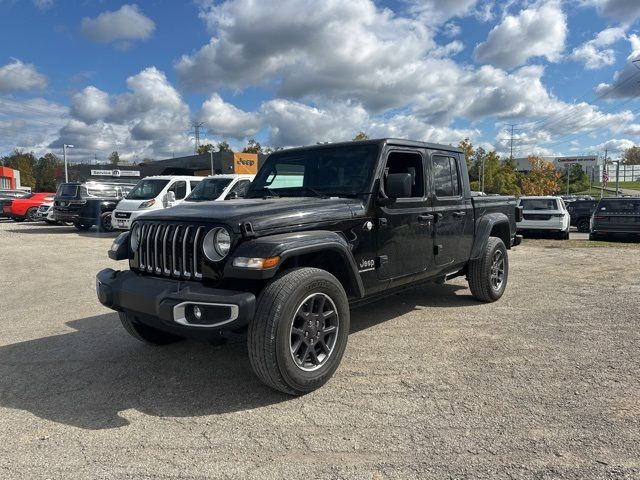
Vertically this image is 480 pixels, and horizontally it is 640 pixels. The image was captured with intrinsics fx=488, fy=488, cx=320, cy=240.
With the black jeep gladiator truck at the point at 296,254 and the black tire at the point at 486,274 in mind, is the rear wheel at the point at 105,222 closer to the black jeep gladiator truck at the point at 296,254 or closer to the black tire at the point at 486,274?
the black jeep gladiator truck at the point at 296,254

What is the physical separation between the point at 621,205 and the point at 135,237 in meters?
14.9

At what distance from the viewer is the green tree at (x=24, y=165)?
299ft

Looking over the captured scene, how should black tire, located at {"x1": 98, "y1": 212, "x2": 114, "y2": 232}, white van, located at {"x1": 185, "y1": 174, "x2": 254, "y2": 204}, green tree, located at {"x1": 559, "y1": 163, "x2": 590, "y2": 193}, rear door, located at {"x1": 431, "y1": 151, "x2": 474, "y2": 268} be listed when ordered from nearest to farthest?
rear door, located at {"x1": 431, "y1": 151, "x2": 474, "y2": 268}
white van, located at {"x1": 185, "y1": 174, "x2": 254, "y2": 204}
black tire, located at {"x1": 98, "y1": 212, "x2": 114, "y2": 232}
green tree, located at {"x1": 559, "y1": 163, "x2": 590, "y2": 193}

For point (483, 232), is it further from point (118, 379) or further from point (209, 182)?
point (209, 182)

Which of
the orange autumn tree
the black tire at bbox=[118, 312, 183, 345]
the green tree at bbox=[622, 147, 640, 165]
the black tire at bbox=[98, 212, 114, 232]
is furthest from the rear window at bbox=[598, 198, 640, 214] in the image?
the green tree at bbox=[622, 147, 640, 165]

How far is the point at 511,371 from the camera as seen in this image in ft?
12.9

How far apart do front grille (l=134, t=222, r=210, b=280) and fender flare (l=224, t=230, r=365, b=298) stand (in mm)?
314

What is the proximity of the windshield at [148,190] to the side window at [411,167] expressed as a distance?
1170 cm

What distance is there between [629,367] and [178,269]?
3.70 metres

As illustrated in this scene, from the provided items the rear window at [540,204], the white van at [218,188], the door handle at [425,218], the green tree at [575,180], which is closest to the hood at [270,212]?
the door handle at [425,218]

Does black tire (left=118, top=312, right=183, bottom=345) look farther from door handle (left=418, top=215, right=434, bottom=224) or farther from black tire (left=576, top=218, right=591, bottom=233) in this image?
black tire (left=576, top=218, right=591, bottom=233)

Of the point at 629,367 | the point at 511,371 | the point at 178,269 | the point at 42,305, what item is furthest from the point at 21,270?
the point at 629,367

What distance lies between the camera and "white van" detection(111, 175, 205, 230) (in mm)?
14617

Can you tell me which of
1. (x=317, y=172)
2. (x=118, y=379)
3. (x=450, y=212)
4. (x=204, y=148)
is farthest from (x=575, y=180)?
(x=118, y=379)
